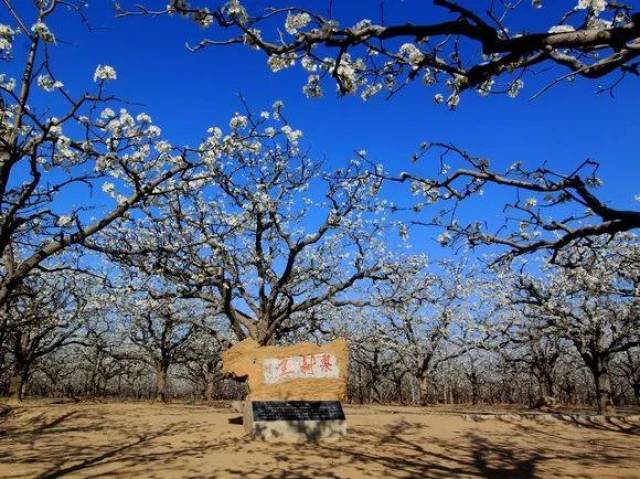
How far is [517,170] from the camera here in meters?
6.30

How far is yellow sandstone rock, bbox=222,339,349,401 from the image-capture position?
1247 centimetres

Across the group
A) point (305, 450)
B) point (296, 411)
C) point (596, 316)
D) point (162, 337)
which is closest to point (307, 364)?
point (296, 411)

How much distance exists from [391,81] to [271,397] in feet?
30.6

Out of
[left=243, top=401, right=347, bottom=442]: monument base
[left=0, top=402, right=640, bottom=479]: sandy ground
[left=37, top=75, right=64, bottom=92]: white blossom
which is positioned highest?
[left=37, top=75, right=64, bottom=92]: white blossom

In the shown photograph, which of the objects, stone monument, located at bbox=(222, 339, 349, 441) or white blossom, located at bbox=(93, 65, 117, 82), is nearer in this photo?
white blossom, located at bbox=(93, 65, 117, 82)

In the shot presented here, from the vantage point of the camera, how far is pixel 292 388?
494 inches

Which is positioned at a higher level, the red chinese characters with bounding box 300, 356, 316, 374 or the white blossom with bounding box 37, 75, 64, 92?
the white blossom with bounding box 37, 75, 64, 92

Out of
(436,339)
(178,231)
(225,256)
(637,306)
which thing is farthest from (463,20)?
(436,339)

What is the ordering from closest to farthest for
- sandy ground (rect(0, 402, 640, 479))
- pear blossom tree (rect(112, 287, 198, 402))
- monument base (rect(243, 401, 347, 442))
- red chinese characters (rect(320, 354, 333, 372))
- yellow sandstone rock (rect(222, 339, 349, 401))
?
sandy ground (rect(0, 402, 640, 479)), monument base (rect(243, 401, 347, 442)), yellow sandstone rock (rect(222, 339, 349, 401)), red chinese characters (rect(320, 354, 333, 372)), pear blossom tree (rect(112, 287, 198, 402))

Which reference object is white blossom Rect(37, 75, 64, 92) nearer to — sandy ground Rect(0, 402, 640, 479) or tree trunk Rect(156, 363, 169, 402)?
sandy ground Rect(0, 402, 640, 479)

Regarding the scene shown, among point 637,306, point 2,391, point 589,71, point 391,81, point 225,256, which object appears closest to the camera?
point 589,71

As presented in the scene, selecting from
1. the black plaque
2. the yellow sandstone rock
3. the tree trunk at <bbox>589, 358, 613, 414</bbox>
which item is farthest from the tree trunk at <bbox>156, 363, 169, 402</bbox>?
the tree trunk at <bbox>589, 358, 613, 414</bbox>

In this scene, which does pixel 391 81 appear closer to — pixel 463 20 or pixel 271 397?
pixel 463 20

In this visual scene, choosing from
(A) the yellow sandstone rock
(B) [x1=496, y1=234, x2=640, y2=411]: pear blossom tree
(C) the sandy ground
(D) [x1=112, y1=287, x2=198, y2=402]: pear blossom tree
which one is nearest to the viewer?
(C) the sandy ground
